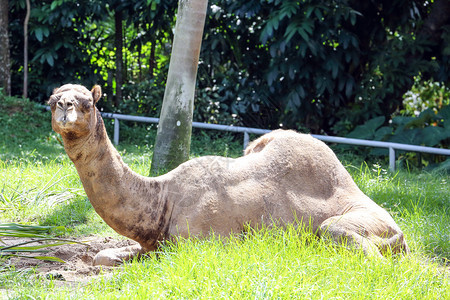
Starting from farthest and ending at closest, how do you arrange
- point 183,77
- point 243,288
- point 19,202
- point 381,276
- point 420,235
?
point 183,77 → point 19,202 → point 420,235 → point 381,276 → point 243,288

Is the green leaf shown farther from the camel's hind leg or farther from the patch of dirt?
the camel's hind leg

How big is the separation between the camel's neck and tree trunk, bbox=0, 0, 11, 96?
8.01 metres

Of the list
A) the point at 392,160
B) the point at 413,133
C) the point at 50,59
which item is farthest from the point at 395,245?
the point at 50,59

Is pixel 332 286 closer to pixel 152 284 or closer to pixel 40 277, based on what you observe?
pixel 152 284

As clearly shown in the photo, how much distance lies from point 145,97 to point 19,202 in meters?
5.72

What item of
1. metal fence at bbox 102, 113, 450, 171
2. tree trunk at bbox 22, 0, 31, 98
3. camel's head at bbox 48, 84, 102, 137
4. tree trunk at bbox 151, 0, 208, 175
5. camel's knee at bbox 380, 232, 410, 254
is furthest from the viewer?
tree trunk at bbox 22, 0, 31, 98

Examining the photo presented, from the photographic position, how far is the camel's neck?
4.12 metres

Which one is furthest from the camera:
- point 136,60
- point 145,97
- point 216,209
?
point 136,60

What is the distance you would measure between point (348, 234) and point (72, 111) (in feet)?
6.89

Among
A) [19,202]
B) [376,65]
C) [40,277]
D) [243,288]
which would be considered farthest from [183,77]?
[376,65]

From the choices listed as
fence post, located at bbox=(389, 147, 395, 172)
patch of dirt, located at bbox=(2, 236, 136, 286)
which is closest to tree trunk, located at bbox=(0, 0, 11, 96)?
patch of dirt, located at bbox=(2, 236, 136, 286)

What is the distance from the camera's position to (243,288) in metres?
3.59

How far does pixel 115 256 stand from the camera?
15.4 feet

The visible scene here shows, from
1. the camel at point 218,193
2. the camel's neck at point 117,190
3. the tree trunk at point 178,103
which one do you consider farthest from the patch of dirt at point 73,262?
the tree trunk at point 178,103
